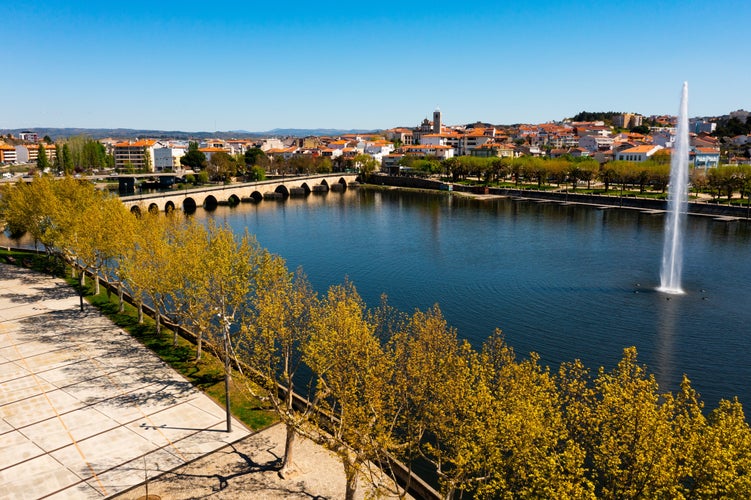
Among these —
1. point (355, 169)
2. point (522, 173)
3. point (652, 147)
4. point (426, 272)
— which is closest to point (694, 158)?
point (652, 147)

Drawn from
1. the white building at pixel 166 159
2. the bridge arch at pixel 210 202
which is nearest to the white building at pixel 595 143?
the bridge arch at pixel 210 202

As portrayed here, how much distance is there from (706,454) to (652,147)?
149407mm

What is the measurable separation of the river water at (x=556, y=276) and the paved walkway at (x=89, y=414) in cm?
1948

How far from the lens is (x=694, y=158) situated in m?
132

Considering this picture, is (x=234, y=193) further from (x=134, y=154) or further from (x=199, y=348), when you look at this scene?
(x=134, y=154)

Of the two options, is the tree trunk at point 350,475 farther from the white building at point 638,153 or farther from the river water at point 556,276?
the white building at point 638,153

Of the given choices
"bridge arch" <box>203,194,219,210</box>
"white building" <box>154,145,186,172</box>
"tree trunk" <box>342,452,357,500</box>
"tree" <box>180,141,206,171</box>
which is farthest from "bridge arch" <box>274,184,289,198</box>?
"tree trunk" <box>342,452,357,500</box>

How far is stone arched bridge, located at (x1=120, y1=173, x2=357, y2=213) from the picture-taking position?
92.5m

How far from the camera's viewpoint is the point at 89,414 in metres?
24.5

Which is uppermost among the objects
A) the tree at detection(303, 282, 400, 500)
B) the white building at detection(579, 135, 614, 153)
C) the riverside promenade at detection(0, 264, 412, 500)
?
the white building at detection(579, 135, 614, 153)

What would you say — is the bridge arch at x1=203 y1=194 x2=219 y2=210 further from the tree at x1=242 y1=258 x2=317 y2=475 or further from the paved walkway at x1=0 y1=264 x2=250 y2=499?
the tree at x1=242 y1=258 x2=317 y2=475

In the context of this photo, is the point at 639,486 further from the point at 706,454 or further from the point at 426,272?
the point at 426,272

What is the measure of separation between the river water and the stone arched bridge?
755 centimetres

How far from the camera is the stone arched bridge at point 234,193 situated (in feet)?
304
